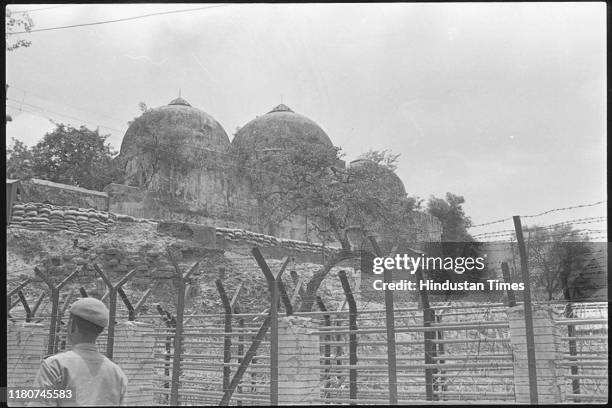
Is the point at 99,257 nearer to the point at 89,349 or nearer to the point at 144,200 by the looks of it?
the point at 144,200

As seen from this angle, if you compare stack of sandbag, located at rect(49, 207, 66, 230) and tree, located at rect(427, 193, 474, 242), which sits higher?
stack of sandbag, located at rect(49, 207, 66, 230)

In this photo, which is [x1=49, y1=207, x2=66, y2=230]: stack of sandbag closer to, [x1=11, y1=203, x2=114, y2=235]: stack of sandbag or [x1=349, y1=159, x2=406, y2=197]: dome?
[x1=11, y1=203, x2=114, y2=235]: stack of sandbag

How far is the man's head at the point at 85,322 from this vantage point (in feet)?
10.6

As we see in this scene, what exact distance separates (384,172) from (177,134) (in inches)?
336

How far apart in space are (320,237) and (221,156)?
207 inches

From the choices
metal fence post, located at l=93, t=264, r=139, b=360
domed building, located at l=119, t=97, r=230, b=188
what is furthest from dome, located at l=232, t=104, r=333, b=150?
metal fence post, located at l=93, t=264, r=139, b=360

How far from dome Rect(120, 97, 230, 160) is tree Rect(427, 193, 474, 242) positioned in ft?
24.7

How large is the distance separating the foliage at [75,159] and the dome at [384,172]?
5371mm

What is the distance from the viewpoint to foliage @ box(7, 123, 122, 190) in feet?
41.3

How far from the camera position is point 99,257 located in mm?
13594

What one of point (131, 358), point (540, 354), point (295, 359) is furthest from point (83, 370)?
point (131, 358)

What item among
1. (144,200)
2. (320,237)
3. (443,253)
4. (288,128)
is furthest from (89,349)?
(288,128)

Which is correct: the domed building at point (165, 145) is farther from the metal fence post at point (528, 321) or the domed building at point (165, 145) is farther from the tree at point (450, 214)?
the metal fence post at point (528, 321)

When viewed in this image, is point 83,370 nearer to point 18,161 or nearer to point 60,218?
point 18,161
